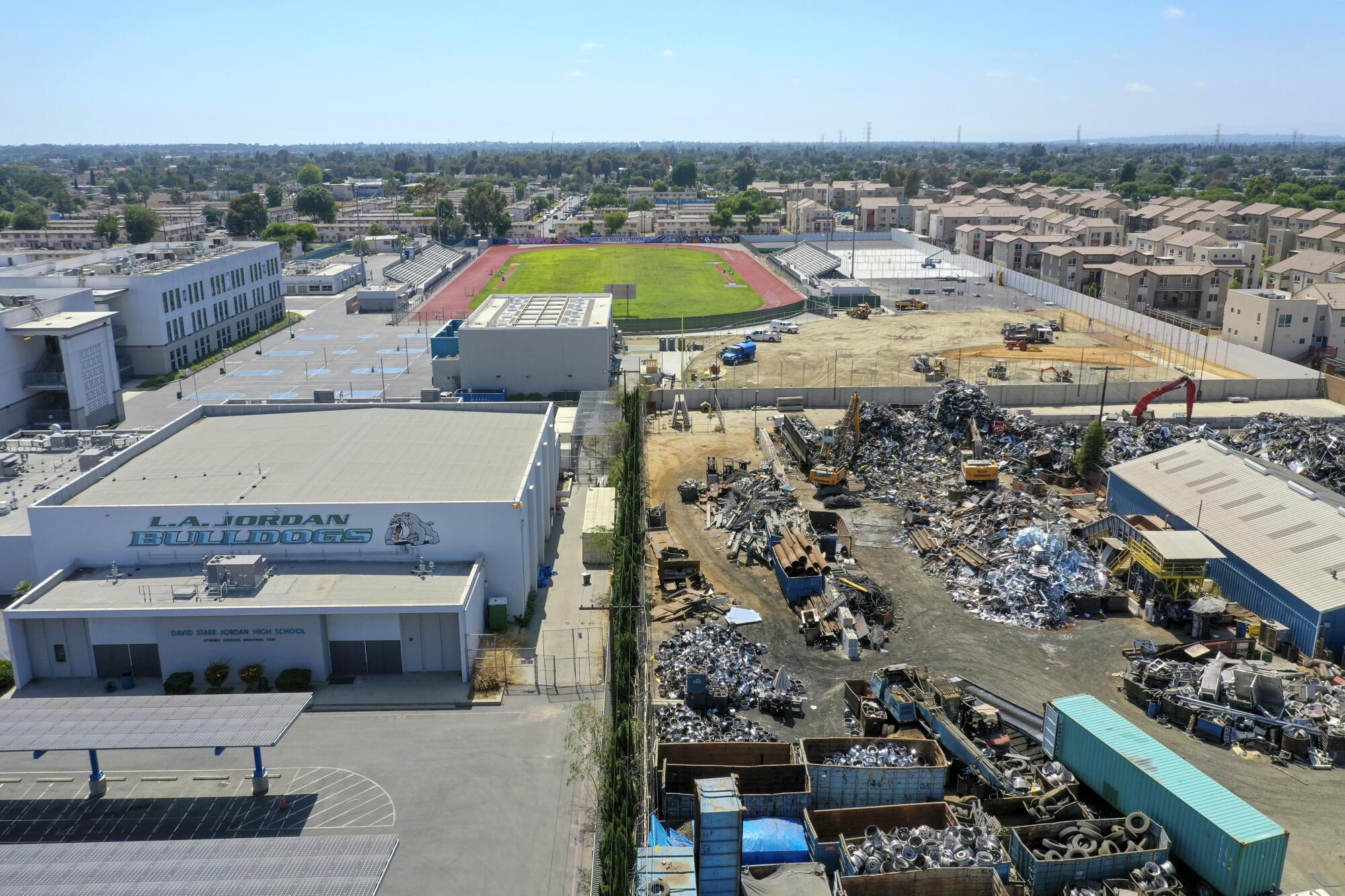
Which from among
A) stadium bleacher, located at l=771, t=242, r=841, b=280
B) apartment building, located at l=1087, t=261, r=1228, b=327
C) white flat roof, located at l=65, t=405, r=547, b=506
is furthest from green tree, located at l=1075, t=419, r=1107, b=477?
stadium bleacher, located at l=771, t=242, r=841, b=280

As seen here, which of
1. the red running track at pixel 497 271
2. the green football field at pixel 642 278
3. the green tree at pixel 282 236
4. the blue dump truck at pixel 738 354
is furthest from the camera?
the green tree at pixel 282 236

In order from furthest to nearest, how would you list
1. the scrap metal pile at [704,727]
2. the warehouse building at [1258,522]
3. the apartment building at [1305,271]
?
the apartment building at [1305,271] → the warehouse building at [1258,522] → the scrap metal pile at [704,727]

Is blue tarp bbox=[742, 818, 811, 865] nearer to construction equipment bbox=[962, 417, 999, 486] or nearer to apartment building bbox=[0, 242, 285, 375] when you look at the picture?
construction equipment bbox=[962, 417, 999, 486]

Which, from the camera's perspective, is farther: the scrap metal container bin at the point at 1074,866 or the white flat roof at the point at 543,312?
the white flat roof at the point at 543,312

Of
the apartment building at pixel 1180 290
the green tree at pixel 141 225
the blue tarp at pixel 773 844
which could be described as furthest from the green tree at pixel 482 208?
the blue tarp at pixel 773 844

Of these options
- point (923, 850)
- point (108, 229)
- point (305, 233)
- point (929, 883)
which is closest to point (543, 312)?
point (923, 850)

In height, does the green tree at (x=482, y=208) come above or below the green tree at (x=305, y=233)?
above

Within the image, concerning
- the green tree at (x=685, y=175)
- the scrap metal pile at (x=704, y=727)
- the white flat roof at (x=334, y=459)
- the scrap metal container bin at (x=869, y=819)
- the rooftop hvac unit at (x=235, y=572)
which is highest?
the green tree at (x=685, y=175)

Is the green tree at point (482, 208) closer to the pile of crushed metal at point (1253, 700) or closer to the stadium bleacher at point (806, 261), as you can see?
the stadium bleacher at point (806, 261)
